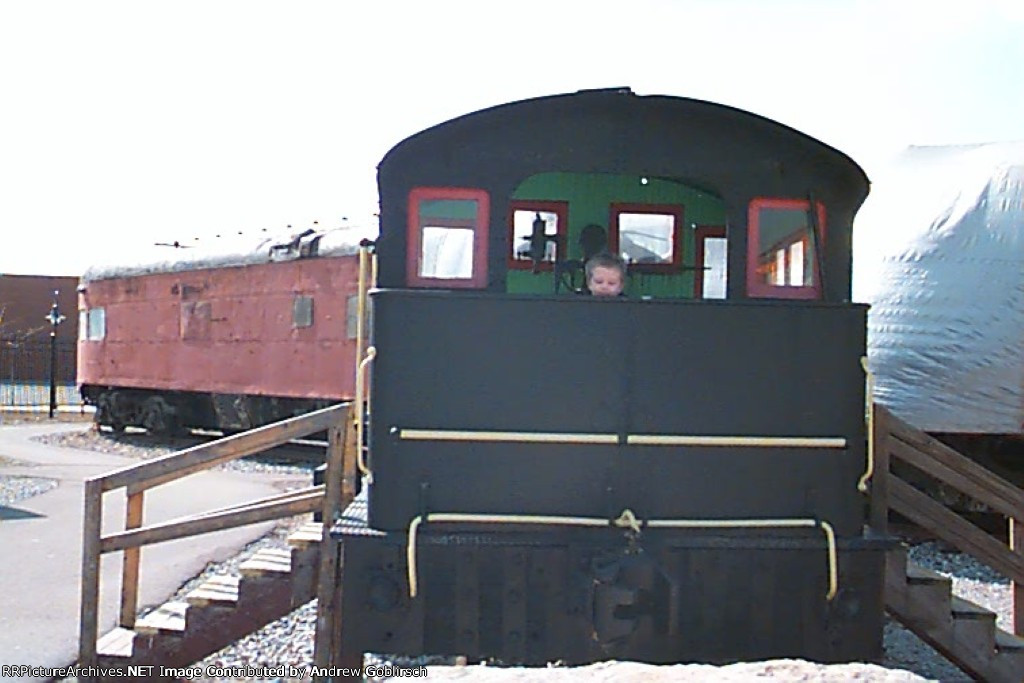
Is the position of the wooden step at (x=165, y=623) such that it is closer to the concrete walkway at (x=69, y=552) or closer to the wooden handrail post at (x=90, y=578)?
the wooden handrail post at (x=90, y=578)

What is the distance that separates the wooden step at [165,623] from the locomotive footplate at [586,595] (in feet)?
5.17

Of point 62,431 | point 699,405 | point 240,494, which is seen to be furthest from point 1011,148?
point 62,431

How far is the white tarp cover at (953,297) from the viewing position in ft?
36.4

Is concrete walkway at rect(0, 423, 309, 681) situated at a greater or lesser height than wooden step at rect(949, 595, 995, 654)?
lesser

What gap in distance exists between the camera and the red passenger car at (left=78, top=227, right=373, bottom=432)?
16625 mm

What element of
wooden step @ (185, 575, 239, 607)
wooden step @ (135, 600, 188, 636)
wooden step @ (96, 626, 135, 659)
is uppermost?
wooden step @ (185, 575, 239, 607)

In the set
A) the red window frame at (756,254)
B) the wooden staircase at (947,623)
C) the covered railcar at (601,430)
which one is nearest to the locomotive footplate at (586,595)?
the covered railcar at (601,430)

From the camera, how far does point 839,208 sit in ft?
18.9

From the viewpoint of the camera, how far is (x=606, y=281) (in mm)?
5535

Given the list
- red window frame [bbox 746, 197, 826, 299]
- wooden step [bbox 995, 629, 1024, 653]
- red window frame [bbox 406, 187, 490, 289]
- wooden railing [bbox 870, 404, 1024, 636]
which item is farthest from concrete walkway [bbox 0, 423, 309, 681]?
wooden step [bbox 995, 629, 1024, 653]

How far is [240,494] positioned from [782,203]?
10215mm

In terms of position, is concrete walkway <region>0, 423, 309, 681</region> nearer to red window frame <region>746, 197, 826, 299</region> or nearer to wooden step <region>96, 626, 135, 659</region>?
wooden step <region>96, 626, 135, 659</region>

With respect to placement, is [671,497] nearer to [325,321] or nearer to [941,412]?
[941,412]

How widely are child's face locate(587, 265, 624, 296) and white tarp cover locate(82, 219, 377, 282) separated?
9617 millimetres
